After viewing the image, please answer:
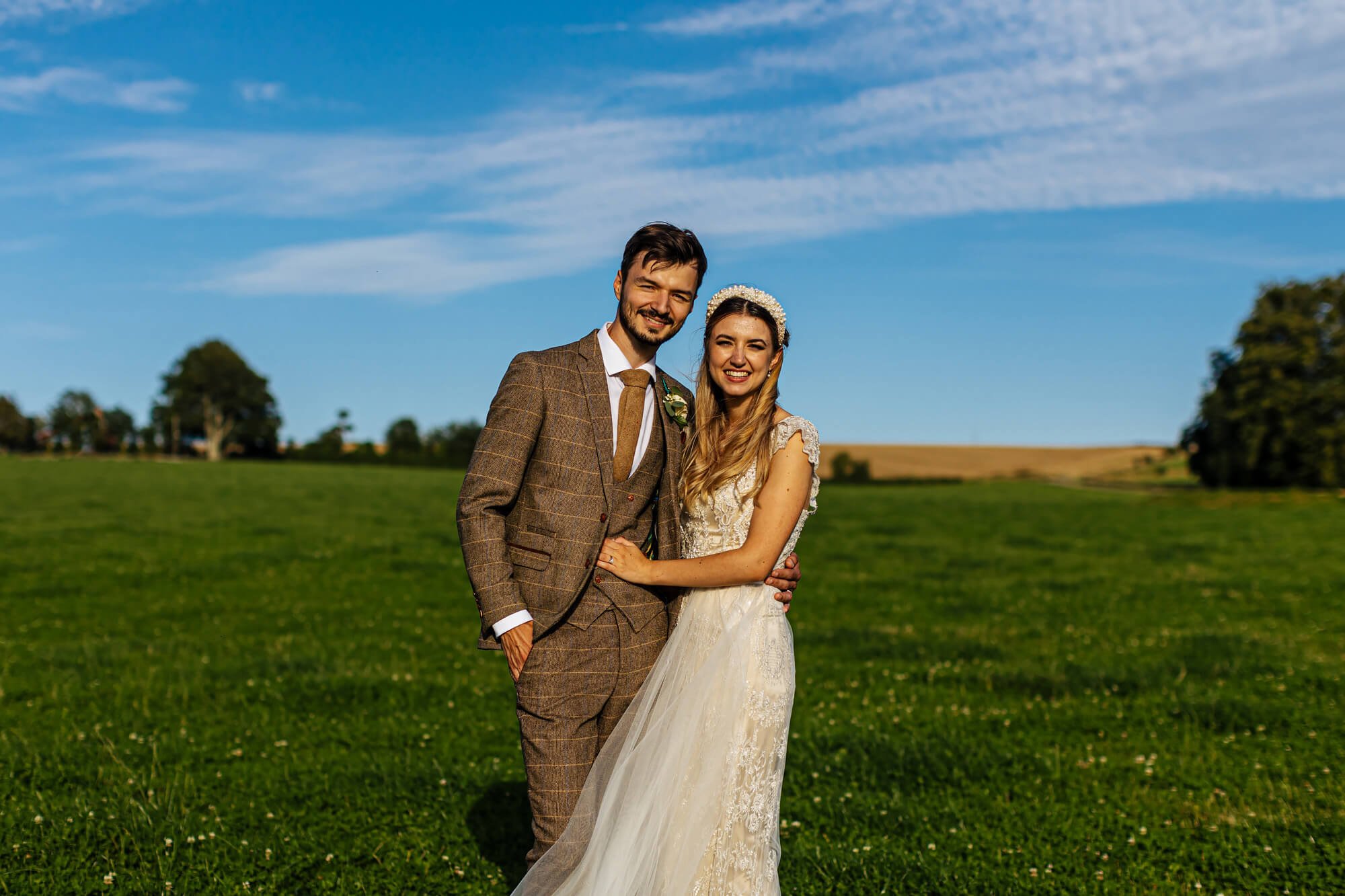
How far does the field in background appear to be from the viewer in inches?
3157

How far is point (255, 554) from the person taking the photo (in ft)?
74.6

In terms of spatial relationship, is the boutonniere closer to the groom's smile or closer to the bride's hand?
the groom's smile

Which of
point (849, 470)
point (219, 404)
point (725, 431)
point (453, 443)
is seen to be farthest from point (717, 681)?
point (219, 404)

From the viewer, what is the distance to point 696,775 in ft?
14.0

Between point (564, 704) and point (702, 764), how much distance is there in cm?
63

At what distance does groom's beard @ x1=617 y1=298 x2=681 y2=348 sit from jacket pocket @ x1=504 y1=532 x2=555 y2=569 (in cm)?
91

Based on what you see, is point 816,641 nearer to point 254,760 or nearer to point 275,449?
point 254,760

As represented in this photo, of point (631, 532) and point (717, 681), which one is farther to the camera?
point (631, 532)

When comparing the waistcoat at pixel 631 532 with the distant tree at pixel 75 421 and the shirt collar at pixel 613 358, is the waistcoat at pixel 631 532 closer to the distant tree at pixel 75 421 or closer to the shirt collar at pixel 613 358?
the shirt collar at pixel 613 358

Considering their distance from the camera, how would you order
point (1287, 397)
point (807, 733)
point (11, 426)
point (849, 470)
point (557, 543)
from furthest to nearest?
1. point (11, 426)
2. point (849, 470)
3. point (1287, 397)
4. point (807, 733)
5. point (557, 543)

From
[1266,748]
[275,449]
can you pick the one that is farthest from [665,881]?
[275,449]

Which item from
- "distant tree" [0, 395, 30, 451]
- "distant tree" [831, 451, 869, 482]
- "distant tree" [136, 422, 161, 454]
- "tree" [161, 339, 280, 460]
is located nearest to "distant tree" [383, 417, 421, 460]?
"tree" [161, 339, 280, 460]

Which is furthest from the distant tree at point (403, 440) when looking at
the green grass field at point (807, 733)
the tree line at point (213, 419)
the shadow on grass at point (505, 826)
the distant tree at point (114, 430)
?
the shadow on grass at point (505, 826)

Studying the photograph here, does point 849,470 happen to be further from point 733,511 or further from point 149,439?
point 149,439
